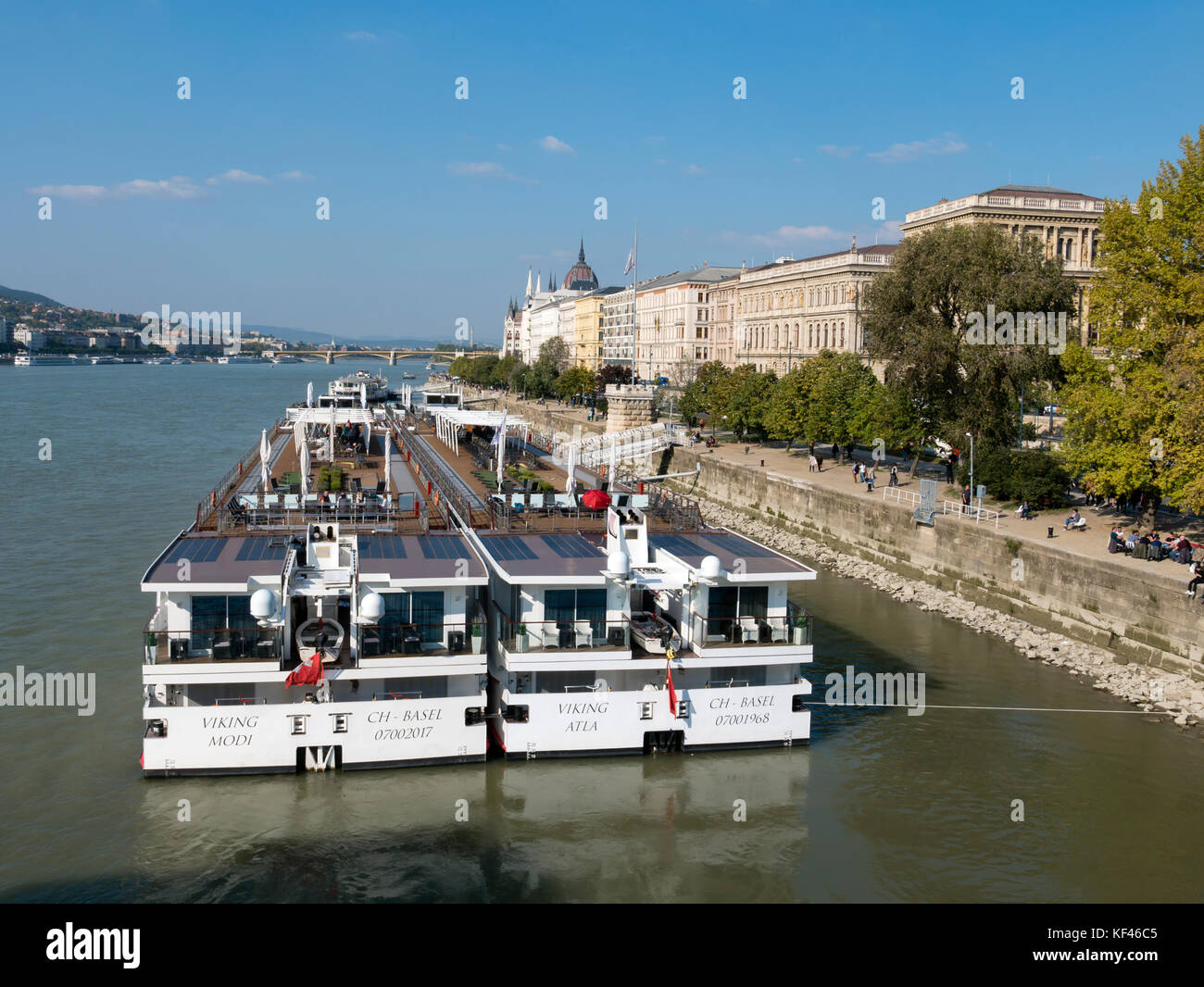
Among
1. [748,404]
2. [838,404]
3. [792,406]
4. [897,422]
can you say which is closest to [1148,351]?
[897,422]

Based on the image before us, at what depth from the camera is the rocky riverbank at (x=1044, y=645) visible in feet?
76.2

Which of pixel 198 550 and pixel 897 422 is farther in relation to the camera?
pixel 897 422

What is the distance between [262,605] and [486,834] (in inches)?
194

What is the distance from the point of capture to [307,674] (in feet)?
53.9

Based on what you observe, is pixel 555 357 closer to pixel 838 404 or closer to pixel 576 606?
pixel 838 404

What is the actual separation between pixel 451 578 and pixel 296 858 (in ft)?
16.2

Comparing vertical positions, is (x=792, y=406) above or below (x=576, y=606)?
above

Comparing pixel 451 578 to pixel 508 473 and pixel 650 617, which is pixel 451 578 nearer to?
pixel 650 617

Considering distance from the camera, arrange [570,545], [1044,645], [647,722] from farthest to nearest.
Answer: [1044,645]
[570,545]
[647,722]

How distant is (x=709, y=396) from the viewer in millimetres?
73438

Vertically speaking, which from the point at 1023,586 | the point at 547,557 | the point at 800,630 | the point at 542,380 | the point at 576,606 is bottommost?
the point at 1023,586

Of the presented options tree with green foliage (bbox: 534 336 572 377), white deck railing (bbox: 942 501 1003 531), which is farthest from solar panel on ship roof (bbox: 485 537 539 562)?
tree with green foliage (bbox: 534 336 572 377)
